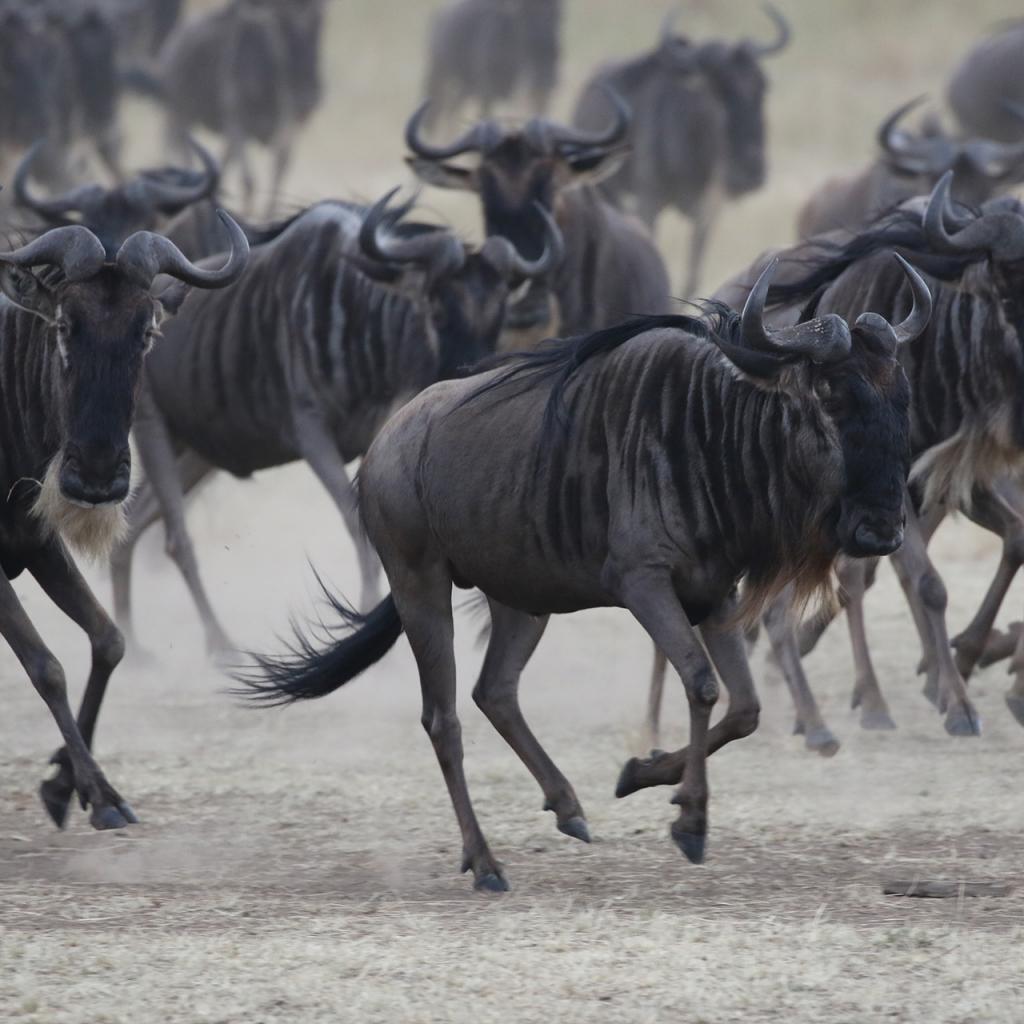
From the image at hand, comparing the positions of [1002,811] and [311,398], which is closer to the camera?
[1002,811]

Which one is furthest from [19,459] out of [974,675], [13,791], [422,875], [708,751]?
[974,675]

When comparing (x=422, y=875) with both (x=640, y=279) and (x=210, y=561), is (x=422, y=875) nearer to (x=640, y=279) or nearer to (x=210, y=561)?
(x=640, y=279)

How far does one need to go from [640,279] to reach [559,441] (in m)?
4.75

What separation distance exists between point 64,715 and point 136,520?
384 cm

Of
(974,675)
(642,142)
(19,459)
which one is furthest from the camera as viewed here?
(642,142)

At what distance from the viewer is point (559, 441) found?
17.4 feet

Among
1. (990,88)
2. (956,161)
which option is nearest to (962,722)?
(956,161)

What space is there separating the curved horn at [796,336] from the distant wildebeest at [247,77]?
15.9 meters

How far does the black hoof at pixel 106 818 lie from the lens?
18.9 feet

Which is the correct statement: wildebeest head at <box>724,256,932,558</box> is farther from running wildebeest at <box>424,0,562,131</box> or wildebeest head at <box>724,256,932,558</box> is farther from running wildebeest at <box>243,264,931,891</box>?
running wildebeest at <box>424,0,562,131</box>

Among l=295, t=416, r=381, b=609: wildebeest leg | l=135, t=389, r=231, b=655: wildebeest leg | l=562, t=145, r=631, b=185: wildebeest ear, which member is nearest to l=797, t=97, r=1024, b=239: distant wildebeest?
l=562, t=145, r=631, b=185: wildebeest ear

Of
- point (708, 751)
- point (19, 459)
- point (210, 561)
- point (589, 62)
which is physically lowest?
point (210, 561)

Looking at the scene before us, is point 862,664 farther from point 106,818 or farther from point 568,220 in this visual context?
point 568,220

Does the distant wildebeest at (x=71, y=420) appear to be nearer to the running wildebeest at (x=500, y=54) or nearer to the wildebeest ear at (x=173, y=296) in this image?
the wildebeest ear at (x=173, y=296)
